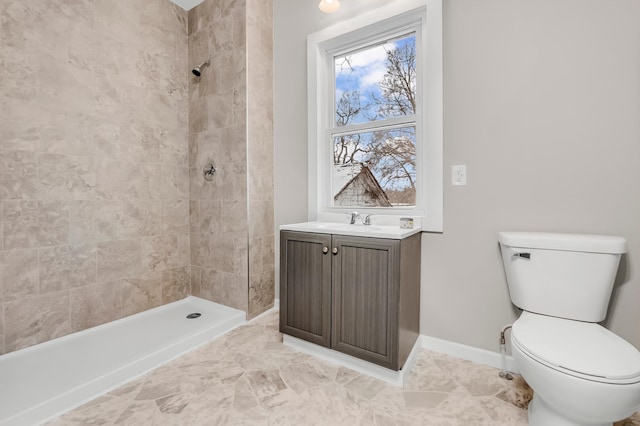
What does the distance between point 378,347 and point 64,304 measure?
6.77 ft

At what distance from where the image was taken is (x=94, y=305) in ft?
Result: 6.64

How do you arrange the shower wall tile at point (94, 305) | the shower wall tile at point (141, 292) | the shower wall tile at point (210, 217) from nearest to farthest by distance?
the shower wall tile at point (94, 305), the shower wall tile at point (141, 292), the shower wall tile at point (210, 217)

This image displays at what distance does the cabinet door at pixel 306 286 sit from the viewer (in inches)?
66.4

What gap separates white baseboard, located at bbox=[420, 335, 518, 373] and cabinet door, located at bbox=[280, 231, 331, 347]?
0.70 m

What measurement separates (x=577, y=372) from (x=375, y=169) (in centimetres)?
152

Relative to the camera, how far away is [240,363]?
1.71 m

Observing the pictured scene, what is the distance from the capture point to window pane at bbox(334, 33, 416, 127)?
1964 mm

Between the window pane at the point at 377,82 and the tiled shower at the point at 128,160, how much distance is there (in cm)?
69

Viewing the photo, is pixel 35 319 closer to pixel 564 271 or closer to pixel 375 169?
pixel 375 169

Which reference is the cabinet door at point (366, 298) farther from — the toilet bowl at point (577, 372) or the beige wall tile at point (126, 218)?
the beige wall tile at point (126, 218)

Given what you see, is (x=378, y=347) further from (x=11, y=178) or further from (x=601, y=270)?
(x=11, y=178)

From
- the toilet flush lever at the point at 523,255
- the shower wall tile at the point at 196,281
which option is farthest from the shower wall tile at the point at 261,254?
the toilet flush lever at the point at 523,255

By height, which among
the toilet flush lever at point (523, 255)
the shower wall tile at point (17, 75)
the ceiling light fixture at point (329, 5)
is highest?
the ceiling light fixture at point (329, 5)

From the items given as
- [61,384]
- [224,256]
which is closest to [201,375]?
[61,384]
